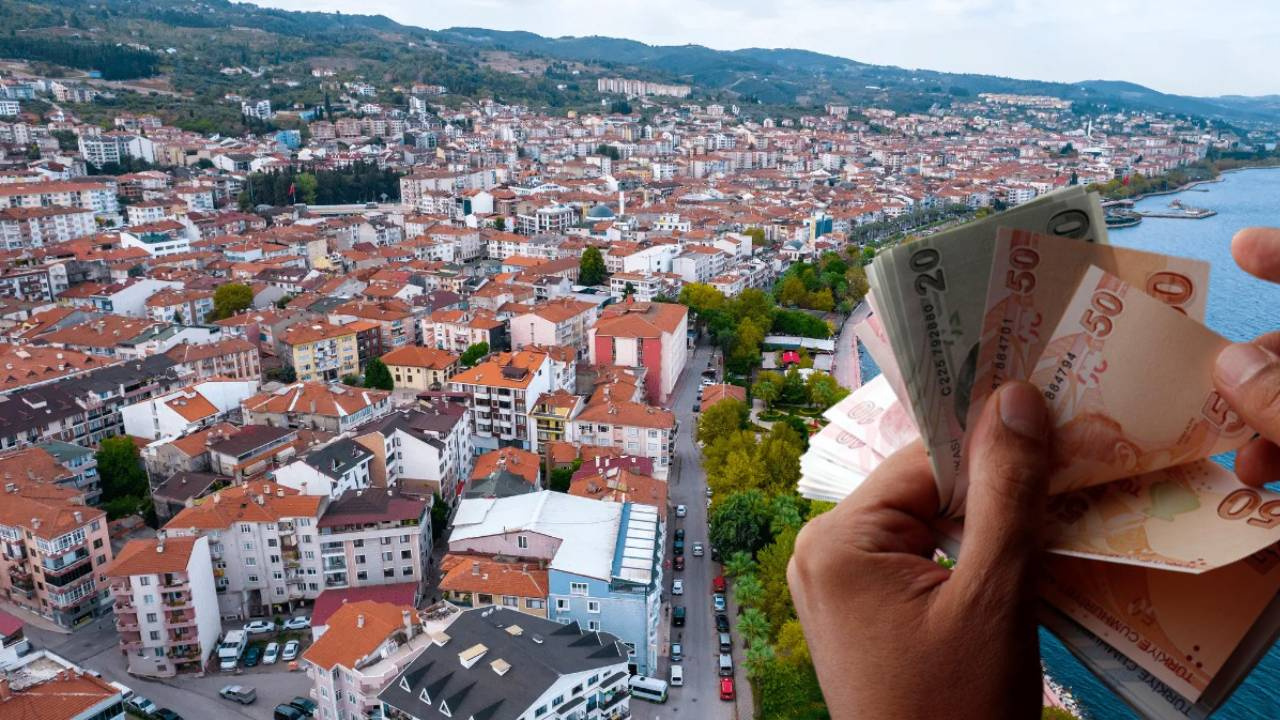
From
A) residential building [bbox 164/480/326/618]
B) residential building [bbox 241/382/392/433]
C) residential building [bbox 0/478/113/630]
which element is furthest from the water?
residential building [bbox 0/478/113/630]

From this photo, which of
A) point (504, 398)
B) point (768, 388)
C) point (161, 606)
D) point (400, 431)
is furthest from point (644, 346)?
point (161, 606)

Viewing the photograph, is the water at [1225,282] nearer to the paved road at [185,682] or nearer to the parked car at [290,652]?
the paved road at [185,682]

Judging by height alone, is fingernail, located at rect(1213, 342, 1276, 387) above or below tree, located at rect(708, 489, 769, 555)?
above

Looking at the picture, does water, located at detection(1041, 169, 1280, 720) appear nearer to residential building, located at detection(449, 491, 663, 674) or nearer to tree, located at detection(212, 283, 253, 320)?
residential building, located at detection(449, 491, 663, 674)

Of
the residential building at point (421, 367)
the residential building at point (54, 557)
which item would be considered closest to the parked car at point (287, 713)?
the residential building at point (54, 557)

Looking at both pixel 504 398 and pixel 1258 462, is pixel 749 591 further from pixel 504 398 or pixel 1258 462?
pixel 1258 462

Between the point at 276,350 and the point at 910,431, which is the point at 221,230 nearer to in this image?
the point at 276,350
